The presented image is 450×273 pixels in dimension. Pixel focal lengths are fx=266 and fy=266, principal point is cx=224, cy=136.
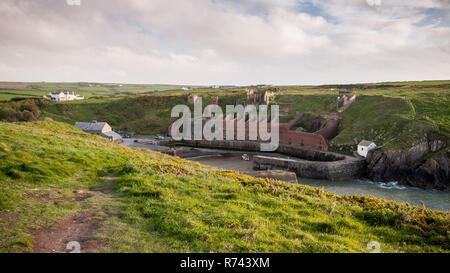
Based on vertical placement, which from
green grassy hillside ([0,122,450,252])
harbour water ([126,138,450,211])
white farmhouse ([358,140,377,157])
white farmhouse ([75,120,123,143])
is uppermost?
green grassy hillside ([0,122,450,252])

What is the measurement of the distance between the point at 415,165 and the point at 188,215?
46.6m

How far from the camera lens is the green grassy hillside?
6.93 meters

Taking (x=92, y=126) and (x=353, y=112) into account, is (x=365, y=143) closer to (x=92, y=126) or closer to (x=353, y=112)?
(x=353, y=112)

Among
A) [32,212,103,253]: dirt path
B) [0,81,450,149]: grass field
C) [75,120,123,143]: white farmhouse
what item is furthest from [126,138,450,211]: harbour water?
[32,212,103,253]: dirt path

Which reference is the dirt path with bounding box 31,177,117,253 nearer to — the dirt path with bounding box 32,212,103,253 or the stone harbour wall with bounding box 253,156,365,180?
the dirt path with bounding box 32,212,103,253

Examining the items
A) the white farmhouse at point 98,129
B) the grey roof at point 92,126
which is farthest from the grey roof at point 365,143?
the grey roof at point 92,126

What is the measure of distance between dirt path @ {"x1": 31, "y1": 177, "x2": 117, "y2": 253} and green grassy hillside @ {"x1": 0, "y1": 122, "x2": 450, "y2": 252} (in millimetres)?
55

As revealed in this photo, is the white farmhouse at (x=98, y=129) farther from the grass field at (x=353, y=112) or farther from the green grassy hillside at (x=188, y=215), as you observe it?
the green grassy hillside at (x=188, y=215)

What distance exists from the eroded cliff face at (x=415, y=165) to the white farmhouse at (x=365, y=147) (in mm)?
1205

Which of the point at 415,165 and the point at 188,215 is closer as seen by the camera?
the point at 188,215

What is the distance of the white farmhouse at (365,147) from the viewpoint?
47.7 meters

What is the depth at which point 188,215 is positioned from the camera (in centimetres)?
849

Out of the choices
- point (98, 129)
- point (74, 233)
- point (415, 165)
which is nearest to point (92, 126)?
point (98, 129)
